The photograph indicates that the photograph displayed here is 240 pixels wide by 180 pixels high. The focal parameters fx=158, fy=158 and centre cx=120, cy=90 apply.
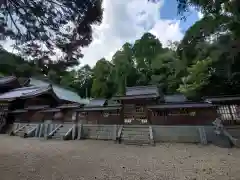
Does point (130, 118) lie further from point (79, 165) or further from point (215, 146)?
point (79, 165)

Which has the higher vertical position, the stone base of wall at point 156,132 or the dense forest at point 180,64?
the dense forest at point 180,64

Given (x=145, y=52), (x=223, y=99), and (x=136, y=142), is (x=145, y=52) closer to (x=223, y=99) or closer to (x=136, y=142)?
(x=223, y=99)

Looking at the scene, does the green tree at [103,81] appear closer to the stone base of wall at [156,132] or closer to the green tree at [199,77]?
the green tree at [199,77]

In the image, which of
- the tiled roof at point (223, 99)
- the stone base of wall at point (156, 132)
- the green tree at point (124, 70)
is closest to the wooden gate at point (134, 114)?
the stone base of wall at point (156, 132)

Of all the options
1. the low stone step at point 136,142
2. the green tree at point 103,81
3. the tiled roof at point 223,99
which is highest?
the green tree at point 103,81

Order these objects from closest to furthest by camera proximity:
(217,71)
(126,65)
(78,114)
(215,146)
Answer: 1. (215,146)
2. (78,114)
3. (217,71)
4. (126,65)

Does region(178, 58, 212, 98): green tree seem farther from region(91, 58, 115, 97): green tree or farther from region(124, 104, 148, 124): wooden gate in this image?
region(91, 58, 115, 97): green tree

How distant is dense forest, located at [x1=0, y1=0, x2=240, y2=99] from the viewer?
6.30 m

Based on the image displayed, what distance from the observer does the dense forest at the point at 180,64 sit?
6.30 metres

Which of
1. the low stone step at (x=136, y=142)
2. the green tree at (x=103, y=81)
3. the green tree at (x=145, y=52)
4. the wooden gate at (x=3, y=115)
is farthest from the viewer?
the green tree at (x=145, y=52)

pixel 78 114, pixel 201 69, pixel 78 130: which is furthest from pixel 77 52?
pixel 201 69

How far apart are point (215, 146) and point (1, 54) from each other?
11.2 metres

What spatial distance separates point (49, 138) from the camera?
41.2 ft

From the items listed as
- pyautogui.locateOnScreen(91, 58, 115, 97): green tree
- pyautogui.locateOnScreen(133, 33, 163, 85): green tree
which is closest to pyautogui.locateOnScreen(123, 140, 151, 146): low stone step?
pyautogui.locateOnScreen(133, 33, 163, 85): green tree
